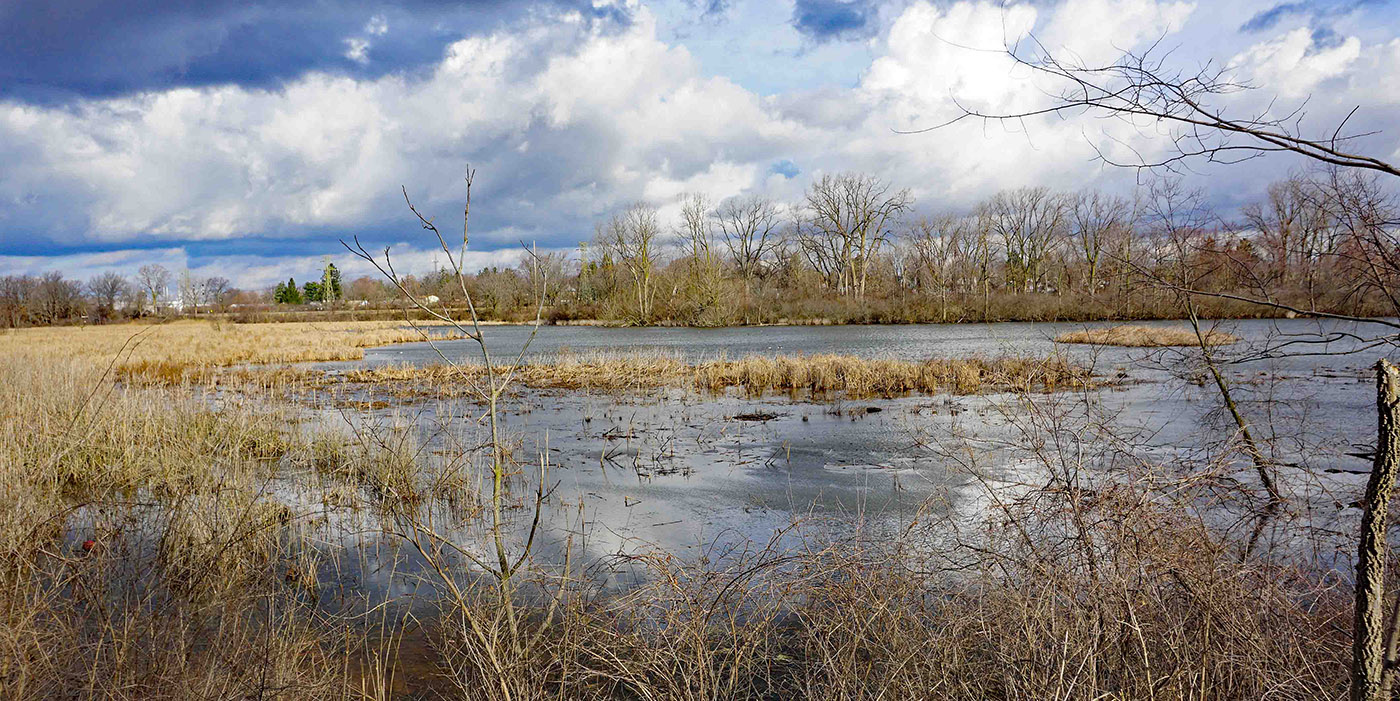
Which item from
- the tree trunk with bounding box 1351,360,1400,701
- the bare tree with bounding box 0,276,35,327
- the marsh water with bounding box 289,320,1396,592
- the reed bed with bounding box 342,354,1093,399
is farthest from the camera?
the bare tree with bounding box 0,276,35,327

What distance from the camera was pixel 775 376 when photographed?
21016 mm

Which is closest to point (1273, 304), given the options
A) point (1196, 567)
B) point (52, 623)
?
point (1196, 567)

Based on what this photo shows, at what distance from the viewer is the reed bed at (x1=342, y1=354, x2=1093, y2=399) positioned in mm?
19438

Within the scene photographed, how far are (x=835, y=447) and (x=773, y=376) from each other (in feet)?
27.2

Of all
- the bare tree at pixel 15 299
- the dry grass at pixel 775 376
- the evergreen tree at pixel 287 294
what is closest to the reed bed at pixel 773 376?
the dry grass at pixel 775 376

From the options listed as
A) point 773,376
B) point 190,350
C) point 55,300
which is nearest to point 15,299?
point 55,300

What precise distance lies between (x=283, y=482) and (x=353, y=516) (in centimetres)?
247

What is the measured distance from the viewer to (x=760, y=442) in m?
13.4

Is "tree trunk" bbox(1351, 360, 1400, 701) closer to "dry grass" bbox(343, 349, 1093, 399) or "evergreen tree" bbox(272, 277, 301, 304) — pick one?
"dry grass" bbox(343, 349, 1093, 399)

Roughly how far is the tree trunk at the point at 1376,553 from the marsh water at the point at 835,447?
6.40 ft

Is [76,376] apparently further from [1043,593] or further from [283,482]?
[1043,593]

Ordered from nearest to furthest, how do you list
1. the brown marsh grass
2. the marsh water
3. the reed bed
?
the brown marsh grass < the marsh water < the reed bed

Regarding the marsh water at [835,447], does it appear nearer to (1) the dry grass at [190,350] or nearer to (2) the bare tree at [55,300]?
(1) the dry grass at [190,350]

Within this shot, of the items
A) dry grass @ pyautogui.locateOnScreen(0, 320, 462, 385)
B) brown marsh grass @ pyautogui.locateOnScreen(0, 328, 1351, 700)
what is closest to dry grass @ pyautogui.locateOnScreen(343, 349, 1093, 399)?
dry grass @ pyautogui.locateOnScreen(0, 320, 462, 385)
